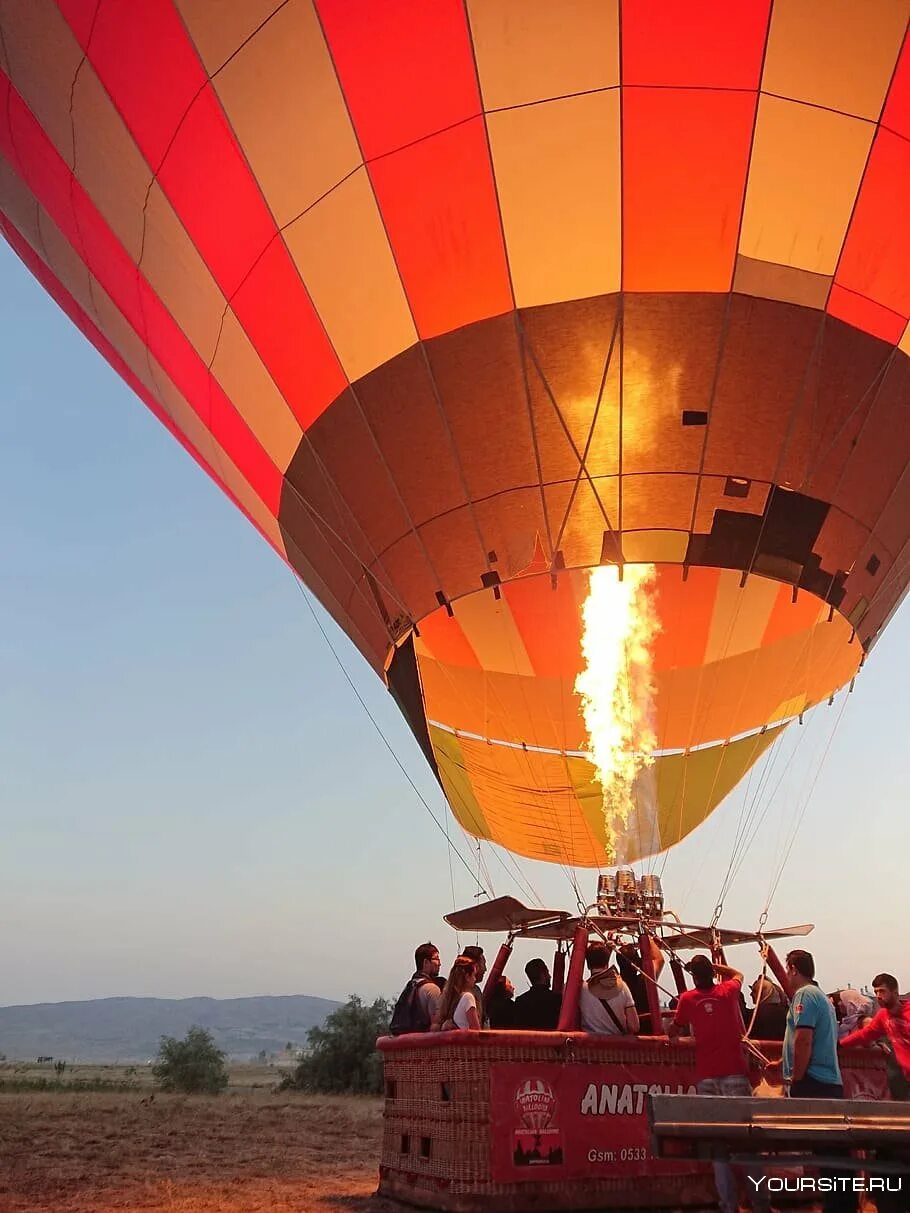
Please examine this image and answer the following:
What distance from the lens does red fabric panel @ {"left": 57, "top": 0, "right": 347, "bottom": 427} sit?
605cm

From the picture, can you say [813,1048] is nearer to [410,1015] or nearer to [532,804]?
[410,1015]

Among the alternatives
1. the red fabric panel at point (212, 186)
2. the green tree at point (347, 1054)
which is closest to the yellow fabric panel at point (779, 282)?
the red fabric panel at point (212, 186)

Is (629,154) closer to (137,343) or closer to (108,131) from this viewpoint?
(108,131)

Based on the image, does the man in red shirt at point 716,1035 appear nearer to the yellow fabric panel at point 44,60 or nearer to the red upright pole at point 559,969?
the red upright pole at point 559,969

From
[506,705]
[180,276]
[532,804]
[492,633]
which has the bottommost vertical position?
[532,804]

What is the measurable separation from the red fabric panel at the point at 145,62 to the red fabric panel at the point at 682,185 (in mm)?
2427

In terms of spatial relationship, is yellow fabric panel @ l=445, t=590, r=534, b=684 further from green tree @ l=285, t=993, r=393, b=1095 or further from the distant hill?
the distant hill

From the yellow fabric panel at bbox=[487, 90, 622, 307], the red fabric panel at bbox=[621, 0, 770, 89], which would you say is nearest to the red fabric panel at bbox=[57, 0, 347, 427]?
the yellow fabric panel at bbox=[487, 90, 622, 307]

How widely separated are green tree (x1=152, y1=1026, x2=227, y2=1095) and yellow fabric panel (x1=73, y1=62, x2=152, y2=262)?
11.0 m

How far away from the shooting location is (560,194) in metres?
5.95

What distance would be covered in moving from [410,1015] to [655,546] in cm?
296

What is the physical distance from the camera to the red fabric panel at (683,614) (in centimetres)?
Answer: 685

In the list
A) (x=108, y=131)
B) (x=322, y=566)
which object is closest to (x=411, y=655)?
(x=322, y=566)

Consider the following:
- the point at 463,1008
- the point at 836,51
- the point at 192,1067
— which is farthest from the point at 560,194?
the point at 192,1067
